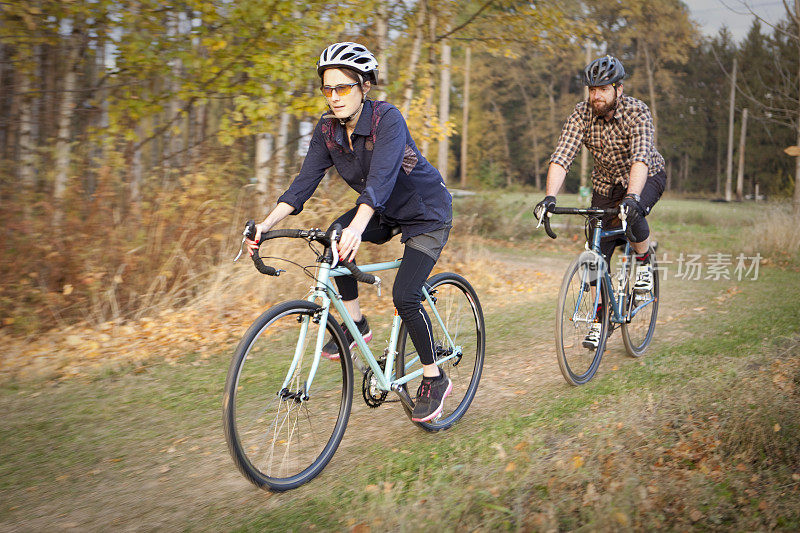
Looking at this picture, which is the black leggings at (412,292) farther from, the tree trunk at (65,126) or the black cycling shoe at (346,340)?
the tree trunk at (65,126)

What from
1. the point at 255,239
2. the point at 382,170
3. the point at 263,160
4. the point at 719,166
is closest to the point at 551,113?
the point at 719,166

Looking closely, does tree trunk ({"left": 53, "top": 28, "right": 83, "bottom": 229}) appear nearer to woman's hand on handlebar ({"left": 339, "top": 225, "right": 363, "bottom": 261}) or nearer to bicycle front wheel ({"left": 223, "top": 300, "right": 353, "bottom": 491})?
bicycle front wheel ({"left": 223, "top": 300, "right": 353, "bottom": 491})

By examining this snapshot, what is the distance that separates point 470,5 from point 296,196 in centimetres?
698

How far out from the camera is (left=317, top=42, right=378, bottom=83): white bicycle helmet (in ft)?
10.9

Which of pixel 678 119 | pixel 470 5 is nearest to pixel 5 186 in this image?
pixel 470 5

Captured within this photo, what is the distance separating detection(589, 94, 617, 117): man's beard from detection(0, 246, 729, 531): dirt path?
2.03 m

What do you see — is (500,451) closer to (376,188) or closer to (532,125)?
(376,188)

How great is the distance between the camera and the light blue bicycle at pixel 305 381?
308 centimetres

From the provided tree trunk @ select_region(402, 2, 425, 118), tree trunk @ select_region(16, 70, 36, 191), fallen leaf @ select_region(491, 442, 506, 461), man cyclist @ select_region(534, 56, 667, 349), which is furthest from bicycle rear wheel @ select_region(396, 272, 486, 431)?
tree trunk @ select_region(402, 2, 425, 118)

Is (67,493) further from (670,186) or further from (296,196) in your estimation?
(670,186)

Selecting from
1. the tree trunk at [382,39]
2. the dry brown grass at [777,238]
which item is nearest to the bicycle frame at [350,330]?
the tree trunk at [382,39]

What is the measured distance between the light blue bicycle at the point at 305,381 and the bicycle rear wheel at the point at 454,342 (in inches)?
0.6

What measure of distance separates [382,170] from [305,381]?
111 centimetres

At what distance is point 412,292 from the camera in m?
3.73
